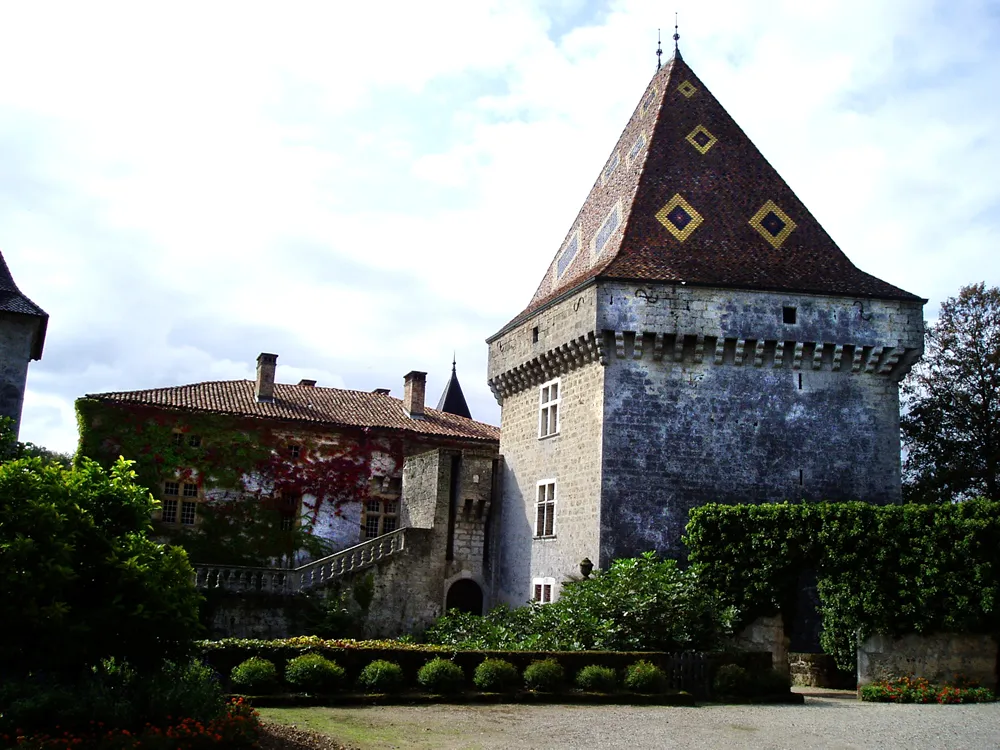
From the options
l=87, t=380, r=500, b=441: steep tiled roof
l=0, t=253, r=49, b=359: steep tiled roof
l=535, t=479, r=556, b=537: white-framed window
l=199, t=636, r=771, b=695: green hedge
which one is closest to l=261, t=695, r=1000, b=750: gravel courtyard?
l=199, t=636, r=771, b=695: green hedge

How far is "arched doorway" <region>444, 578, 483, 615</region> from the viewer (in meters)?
25.5

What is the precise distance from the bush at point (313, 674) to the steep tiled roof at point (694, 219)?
1078 cm

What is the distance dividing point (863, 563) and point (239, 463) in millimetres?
18165

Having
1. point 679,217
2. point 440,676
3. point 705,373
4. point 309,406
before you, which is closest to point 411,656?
point 440,676

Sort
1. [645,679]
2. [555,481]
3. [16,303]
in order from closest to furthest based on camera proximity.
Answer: [645,679] < [555,481] < [16,303]

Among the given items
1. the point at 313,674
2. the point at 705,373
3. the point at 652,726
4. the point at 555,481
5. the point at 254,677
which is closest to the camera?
the point at 652,726

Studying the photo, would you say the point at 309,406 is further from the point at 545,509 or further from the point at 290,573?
the point at 545,509

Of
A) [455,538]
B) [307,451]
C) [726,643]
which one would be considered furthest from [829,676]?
[307,451]

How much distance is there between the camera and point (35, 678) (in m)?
9.75

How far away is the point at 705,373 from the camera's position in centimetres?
2092

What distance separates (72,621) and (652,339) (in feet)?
44.8

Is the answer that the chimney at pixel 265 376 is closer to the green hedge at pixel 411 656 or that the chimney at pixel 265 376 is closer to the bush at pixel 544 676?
the green hedge at pixel 411 656

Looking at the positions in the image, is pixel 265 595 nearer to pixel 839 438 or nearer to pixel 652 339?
pixel 652 339

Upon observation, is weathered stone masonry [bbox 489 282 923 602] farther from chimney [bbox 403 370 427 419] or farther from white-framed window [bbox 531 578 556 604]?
chimney [bbox 403 370 427 419]
